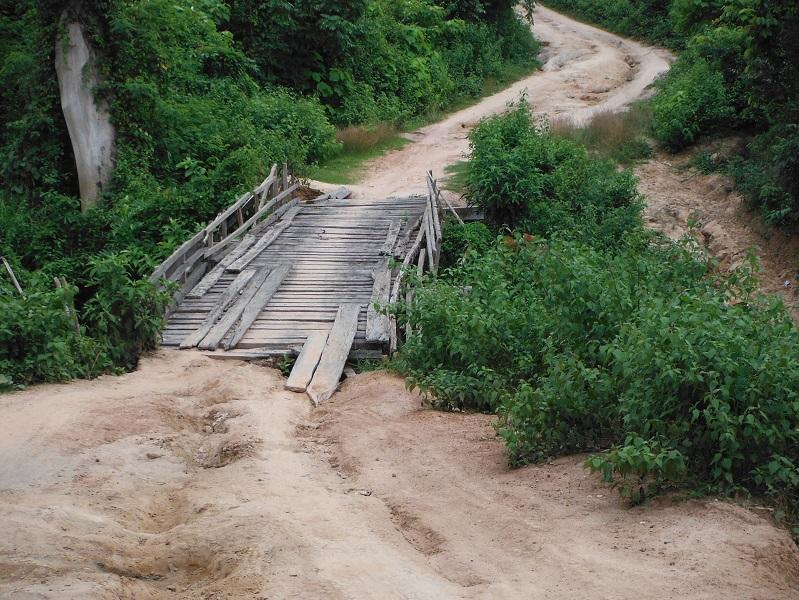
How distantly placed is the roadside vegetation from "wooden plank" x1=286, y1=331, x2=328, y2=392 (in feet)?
6.23

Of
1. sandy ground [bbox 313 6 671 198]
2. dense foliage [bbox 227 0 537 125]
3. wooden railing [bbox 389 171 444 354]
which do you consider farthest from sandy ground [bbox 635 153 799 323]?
dense foliage [bbox 227 0 537 125]

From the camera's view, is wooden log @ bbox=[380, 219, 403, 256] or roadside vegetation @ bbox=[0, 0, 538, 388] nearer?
roadside vegetation @ bbox=[0, 0, 538, 388]

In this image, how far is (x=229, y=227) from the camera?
56.2ft

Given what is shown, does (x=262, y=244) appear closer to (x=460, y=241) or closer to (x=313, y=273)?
(x=313, y=273)

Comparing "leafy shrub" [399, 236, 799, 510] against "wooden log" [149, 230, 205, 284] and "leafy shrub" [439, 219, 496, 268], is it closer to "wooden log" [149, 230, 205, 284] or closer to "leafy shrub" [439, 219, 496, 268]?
"wooden log" [149, 230, 205, 284]

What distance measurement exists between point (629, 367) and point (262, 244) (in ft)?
31.1

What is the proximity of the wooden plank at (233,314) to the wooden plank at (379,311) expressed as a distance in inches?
69.8

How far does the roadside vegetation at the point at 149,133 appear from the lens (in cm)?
1093

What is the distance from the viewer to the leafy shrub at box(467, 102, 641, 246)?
1828 cm

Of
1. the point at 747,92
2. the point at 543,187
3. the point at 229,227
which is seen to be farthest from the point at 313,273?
the point at 747,92

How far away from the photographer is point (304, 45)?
26.3m

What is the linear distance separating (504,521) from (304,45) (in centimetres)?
2208

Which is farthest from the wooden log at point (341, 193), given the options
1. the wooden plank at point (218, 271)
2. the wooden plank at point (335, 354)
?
the wooden plank at point (335, 354)

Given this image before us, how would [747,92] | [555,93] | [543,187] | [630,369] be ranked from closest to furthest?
[630,369] → [543,187] → [747,92] → [555,93]
